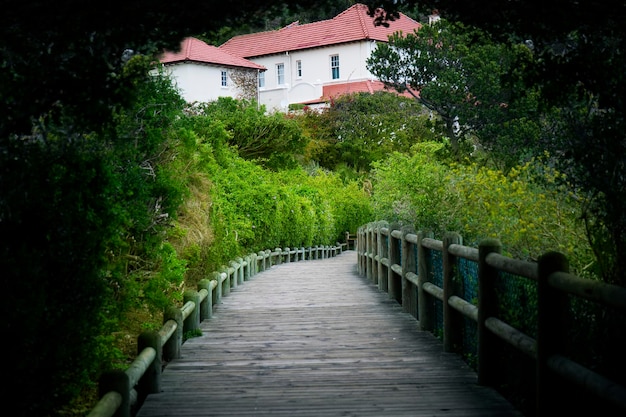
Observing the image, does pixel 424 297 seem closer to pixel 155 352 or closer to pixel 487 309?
pixel 487 309

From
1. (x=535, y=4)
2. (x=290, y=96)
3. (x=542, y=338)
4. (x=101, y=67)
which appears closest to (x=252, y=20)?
(x=101, y=67)

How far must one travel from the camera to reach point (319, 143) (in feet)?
150

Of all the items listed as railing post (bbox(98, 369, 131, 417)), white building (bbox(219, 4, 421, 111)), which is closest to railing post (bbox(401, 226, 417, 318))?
railing post (bbox(98, 369, 131, 417))

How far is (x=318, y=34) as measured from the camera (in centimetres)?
6284

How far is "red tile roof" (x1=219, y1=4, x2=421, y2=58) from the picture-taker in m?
60.2

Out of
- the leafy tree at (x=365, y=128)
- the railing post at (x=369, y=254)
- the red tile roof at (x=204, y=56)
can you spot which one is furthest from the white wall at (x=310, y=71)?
the railing post at (x=369, y=254)

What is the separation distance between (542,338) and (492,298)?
1.42m

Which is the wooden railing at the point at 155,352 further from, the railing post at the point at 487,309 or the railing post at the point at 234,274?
the railing post at the point at 487,309

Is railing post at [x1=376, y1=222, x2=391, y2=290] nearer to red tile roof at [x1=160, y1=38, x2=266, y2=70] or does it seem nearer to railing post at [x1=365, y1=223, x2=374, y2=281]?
railing post at [x1=365, y1=223, x2=374, y2=281]

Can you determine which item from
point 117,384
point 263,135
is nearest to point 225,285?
point 117,384

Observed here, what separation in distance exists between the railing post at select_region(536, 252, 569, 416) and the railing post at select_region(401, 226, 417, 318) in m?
5.61

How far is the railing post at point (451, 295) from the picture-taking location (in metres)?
7.75

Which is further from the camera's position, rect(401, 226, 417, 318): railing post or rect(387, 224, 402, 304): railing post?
rect(387, 224, 402, 304): railing post

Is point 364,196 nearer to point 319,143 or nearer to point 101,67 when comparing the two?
point 319,143
